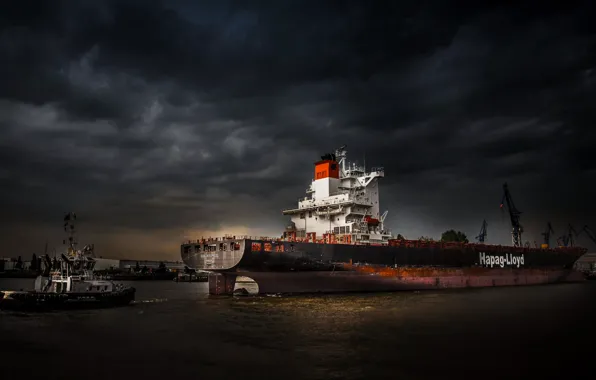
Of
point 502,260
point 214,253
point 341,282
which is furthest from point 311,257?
point 502,260

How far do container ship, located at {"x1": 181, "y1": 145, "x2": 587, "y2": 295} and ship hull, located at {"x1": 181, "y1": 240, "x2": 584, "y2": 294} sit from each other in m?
0.07

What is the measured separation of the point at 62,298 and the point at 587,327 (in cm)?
2687

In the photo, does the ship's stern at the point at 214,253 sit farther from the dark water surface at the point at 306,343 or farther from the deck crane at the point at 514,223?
the deck crane at the point at 514,223

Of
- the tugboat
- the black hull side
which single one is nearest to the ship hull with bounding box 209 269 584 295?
the black hull side

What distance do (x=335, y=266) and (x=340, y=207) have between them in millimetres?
7235

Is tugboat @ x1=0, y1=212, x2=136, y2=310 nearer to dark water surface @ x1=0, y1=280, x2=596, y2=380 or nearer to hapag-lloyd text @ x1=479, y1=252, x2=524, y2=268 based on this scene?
dark water surface @ x1=0, y1=280, x2=596, y2=380

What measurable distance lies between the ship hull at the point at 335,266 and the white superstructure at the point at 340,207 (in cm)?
249

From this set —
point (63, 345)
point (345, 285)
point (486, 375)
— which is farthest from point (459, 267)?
point (63, 345)

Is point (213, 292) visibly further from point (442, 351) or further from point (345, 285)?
point (442, 351)

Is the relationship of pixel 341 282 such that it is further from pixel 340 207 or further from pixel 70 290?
pixel 70 290

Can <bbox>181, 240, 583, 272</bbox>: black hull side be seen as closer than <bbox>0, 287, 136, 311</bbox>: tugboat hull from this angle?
No

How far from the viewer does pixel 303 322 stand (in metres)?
18.9

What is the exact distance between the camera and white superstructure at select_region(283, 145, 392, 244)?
36031 millimetres

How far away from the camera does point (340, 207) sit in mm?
37000
